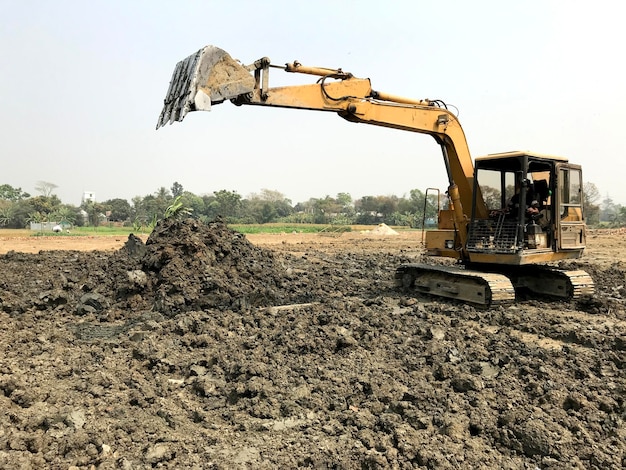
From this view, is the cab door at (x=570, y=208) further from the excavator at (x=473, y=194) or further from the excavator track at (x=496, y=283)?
the excavator track at (x=496, y=283)

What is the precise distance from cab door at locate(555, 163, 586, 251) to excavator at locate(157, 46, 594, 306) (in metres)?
0.02

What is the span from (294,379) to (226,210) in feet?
201

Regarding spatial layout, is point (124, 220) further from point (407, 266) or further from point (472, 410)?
point (472, 410)

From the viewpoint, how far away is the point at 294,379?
15.7 feet

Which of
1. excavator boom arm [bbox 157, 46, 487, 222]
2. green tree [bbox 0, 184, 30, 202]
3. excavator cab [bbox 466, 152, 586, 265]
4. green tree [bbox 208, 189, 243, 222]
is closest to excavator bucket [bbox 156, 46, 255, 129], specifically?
excavator boom arm [bbox 157, 46, 487, 222]

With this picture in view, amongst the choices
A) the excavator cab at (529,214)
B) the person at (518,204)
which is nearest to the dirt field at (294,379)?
the excavator cab at (529,214)

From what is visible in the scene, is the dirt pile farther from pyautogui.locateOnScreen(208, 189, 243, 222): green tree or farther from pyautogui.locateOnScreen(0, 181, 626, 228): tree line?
pyautogui.locateOnScreen(208, 189, 243, 222): green tree

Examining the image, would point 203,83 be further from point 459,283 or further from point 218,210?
Result: point 218,210

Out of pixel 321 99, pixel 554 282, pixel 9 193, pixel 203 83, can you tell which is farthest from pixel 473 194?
pixel 9 193

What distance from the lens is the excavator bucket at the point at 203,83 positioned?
606 cm

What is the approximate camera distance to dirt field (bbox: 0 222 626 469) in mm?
3516

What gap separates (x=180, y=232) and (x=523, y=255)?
6762 millimetres

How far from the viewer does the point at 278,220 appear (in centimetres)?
6656

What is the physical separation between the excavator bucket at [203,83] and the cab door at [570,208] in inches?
212
